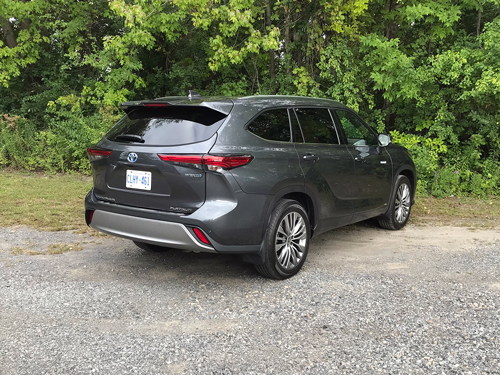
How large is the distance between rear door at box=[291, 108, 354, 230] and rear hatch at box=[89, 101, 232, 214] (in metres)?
1.04

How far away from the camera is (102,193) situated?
4668mm

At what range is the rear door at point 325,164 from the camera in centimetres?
495

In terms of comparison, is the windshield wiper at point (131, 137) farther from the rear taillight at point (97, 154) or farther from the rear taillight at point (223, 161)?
the rear taillight at point (223, 161)

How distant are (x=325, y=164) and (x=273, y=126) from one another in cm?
82

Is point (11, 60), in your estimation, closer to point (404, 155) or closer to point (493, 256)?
point (404, 155)

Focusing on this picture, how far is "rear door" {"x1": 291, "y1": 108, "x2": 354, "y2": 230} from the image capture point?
495cm

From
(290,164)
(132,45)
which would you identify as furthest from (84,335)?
(132,45)

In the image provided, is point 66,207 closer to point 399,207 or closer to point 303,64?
point 399,207

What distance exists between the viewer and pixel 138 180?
14.2 ft

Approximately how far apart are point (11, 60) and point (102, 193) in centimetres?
1052

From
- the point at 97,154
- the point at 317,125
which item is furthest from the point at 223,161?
the point at 317,125

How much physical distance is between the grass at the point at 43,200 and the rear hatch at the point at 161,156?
8.46 ft

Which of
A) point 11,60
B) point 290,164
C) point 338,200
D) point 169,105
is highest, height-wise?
point 11,60

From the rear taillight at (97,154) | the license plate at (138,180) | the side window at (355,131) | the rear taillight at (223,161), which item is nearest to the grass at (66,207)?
the side window at (355,131)
